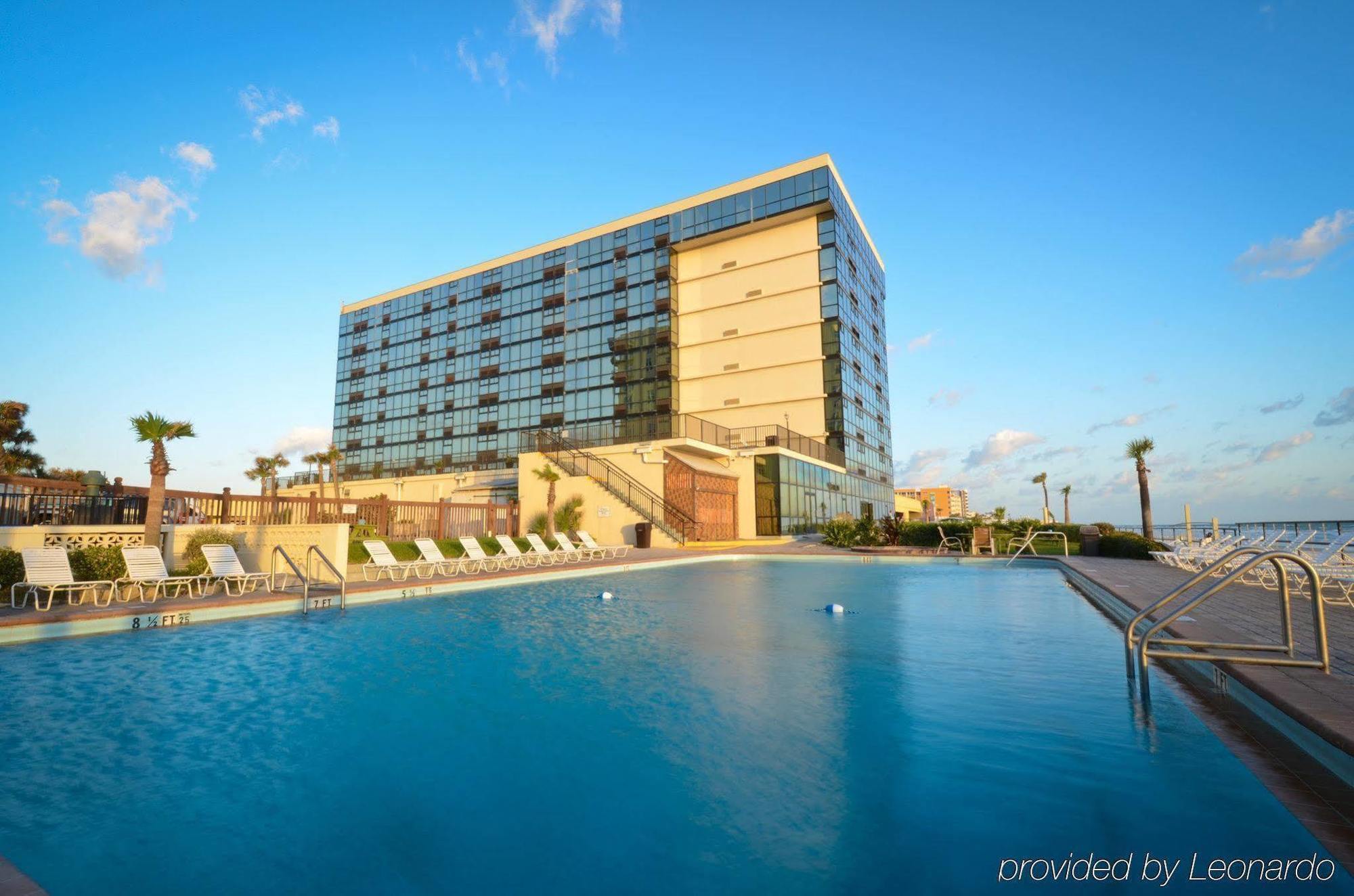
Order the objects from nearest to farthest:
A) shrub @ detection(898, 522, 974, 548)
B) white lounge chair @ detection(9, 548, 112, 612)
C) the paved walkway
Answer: the paved walkway
white lounge chair @ detection(9, 548, 112, 612)
shrub @ detection(898, 522, 974, 548)

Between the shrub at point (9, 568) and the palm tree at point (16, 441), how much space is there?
28.0 m

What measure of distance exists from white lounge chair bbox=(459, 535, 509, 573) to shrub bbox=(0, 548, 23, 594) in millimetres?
7359

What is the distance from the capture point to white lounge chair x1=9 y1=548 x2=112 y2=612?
7883mm

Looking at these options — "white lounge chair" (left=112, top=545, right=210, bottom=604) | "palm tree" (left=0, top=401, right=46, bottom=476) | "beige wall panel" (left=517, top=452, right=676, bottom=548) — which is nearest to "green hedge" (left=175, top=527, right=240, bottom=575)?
"white lounge chair" (left=112, top=545, right=210, bottom=604)

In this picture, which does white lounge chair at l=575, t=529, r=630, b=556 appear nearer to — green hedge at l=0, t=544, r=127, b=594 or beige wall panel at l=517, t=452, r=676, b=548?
beige wall panel at l=517, t=452, r=676, b=548

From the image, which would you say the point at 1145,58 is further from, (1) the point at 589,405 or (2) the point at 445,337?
(2) the point at 445,337

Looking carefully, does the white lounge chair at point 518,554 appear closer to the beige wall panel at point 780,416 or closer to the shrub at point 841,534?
the shrub at point 841,534

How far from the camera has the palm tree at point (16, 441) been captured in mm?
28547

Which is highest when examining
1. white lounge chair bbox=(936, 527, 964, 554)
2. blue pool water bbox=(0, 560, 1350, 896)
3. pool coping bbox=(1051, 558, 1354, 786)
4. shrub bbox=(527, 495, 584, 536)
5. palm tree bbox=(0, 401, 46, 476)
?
palm tree bbox=(0, 401, 46, 476)

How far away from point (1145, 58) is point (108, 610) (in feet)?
60.1

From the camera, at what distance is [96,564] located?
30.2ft

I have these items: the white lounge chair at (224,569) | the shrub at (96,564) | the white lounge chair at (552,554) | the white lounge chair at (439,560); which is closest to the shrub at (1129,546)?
the white lounge chair at (552,554)

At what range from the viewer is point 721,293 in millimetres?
38344

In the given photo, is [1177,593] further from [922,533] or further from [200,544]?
[922,533]
